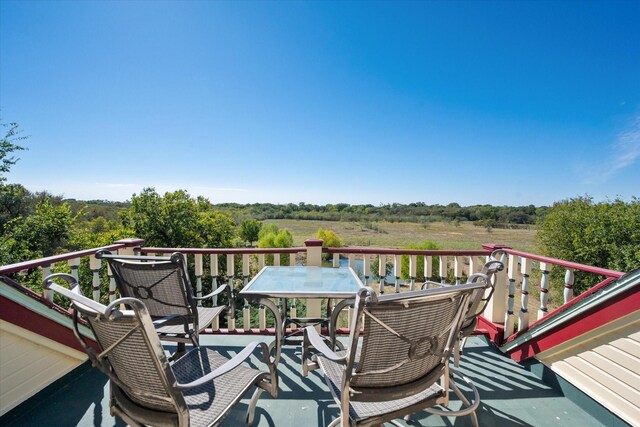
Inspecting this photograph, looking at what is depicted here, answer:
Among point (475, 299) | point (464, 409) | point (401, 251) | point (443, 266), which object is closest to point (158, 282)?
point (464, 409)

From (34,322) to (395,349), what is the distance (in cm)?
236

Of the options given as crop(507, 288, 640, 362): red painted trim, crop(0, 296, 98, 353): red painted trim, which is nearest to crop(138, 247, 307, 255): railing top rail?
crop(0, 296, 98, 353): red painted trim

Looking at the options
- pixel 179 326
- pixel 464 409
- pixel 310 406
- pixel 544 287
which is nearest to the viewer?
pixel 464 409

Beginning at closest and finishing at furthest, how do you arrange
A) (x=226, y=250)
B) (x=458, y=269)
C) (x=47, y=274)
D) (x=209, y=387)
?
(x=209, y=387) < (x=47, y=274) < (x=226, y=250) < (x=458, y=269)

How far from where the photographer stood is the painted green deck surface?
1.89 m

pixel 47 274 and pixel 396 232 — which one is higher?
pixel 47 274

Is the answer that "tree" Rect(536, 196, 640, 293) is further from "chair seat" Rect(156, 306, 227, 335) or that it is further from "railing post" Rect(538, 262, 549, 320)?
"chair seat" Rect(156, 306, 227, 335)

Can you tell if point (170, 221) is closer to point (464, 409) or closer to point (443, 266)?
point (443, 266)

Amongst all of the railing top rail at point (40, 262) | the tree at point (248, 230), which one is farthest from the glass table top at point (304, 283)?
the tree at point (248, 230)

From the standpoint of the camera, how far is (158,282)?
6.78 ft

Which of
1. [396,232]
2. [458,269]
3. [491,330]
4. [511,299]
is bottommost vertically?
[396,232]

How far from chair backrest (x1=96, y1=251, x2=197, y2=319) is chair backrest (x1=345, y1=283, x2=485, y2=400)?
136 centimetres

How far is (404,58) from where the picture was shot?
8.05m

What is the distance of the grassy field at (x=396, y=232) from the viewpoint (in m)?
32.5
